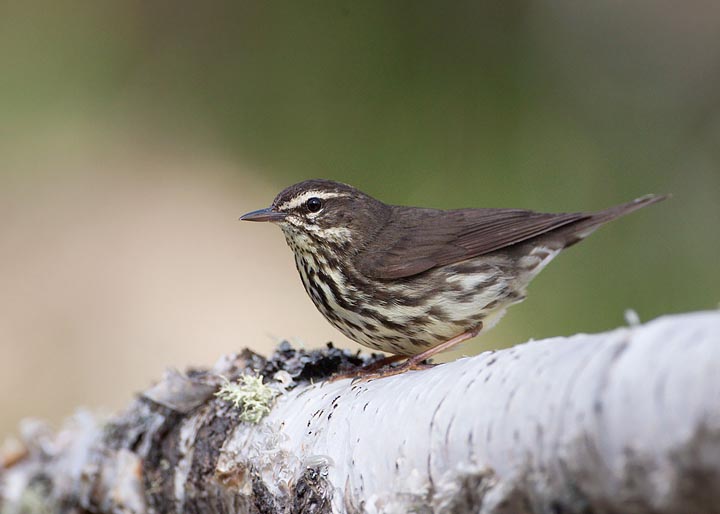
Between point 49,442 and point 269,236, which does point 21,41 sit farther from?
point 49,442

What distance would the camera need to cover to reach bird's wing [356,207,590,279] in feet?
14.8

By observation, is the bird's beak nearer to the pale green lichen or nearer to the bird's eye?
the bird's eye

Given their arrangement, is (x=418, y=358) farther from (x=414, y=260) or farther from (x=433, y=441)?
(x=433, y=441)

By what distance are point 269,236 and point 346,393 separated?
244 inches

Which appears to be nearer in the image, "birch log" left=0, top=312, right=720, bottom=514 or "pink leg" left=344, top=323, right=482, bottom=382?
"birch log" left=0, top=312, right=720, bottom=514

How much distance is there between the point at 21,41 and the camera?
9438 millimetres

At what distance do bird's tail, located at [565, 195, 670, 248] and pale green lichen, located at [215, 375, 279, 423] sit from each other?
77.3 inches

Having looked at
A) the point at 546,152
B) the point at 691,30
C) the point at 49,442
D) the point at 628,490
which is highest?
the point at 691,30

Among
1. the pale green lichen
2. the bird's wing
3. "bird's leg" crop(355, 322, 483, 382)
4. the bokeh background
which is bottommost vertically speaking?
"bird's leg" crop(355, 322, 483, 382)

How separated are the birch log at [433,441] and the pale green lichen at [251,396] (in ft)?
0.19

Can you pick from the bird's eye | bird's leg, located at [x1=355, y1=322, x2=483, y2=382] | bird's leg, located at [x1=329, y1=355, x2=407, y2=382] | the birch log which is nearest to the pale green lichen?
the birch log

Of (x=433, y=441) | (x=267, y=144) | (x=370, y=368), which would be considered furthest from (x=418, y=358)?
(x=267, y=144)

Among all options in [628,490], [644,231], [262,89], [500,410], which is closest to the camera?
[628,490]

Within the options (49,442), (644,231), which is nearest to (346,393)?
(49,442)
